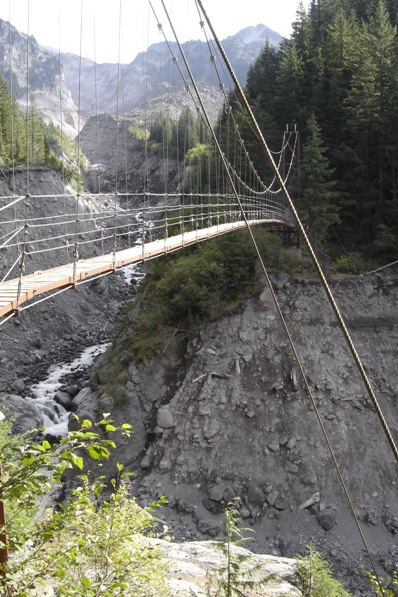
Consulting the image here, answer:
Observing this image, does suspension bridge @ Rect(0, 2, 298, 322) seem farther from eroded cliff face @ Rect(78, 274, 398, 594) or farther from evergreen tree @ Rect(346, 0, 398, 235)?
eroded cliff face @ Rect(78, 274, 398, 594)

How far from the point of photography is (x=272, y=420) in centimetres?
1092

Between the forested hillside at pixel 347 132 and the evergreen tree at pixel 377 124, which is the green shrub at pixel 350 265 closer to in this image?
the forested hillside at pixel 347 132

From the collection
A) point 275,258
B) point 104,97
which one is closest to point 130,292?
point 275,258

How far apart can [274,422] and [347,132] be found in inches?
458

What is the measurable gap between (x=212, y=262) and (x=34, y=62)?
157400 millimetres

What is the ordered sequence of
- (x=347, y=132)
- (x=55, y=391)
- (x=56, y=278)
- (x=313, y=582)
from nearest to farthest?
(x=56, y=278) < (x=313, y=582) < (x=55, y=391) < (x=347, y=132)

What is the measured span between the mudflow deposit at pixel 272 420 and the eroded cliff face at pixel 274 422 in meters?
0.03

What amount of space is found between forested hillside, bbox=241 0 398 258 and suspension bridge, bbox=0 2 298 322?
1.20m

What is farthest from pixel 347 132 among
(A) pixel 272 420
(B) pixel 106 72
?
(B) pixel 106 72

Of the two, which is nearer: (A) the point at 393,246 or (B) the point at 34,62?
(A) the point at 393,246

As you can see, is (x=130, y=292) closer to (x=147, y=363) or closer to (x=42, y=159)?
(x=42, y=159)

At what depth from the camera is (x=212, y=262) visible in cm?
1264

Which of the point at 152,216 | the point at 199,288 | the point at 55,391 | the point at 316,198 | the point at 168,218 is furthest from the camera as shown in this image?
the point at 152,216

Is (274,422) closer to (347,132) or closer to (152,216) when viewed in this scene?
(347,132)
